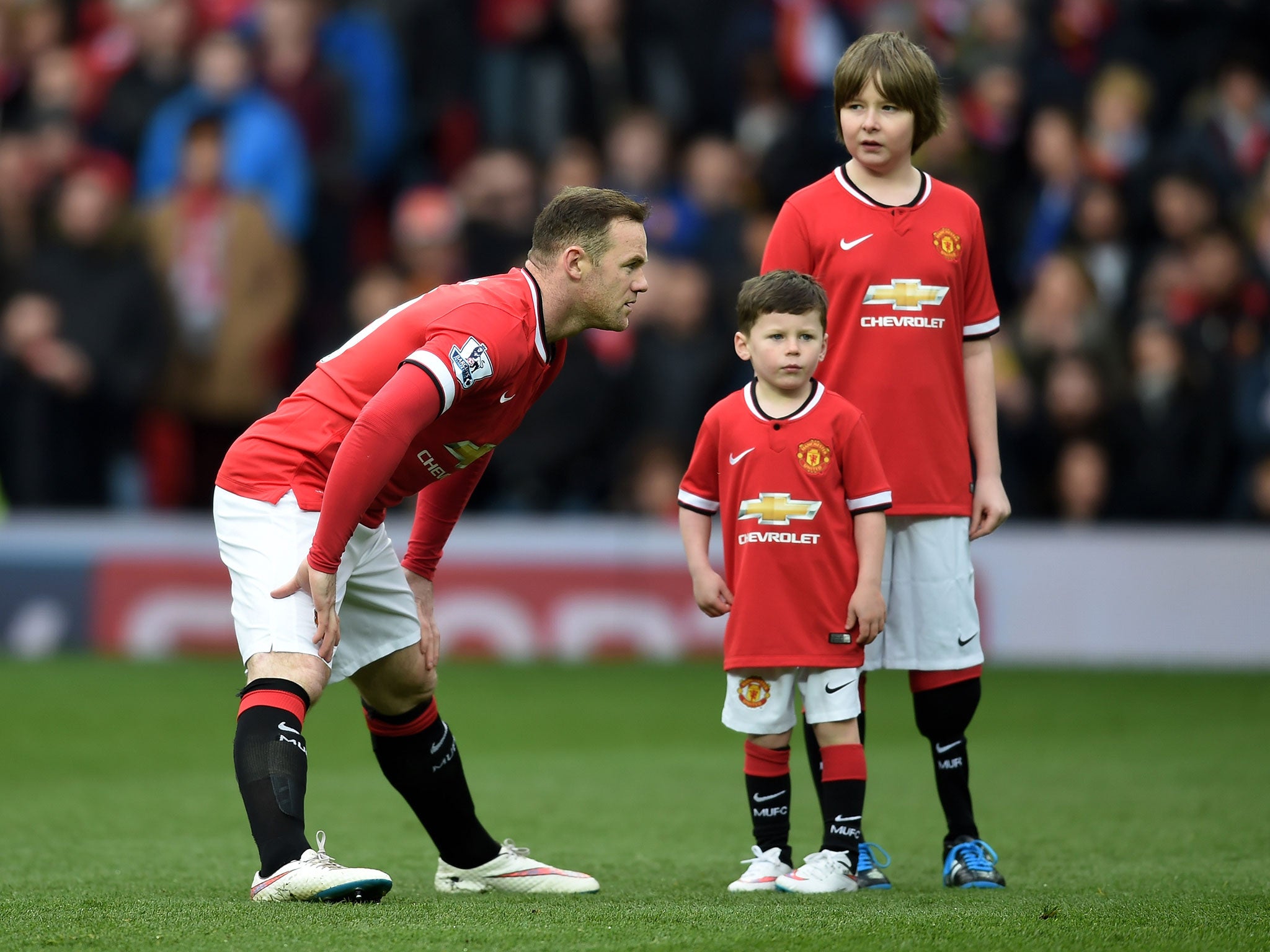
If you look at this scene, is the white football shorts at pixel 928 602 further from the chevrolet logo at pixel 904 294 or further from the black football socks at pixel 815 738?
the chevrolet logo at pixel 904 294

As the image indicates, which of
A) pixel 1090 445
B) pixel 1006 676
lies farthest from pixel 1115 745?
pixel 1090 445

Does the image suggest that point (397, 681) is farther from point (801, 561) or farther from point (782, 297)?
point (782, 297)

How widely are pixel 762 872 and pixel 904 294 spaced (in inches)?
62.2

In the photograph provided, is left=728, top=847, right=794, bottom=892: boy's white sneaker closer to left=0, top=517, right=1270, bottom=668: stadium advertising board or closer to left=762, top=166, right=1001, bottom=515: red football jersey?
left=762, top=166, right=1001, bottom=515: red football jersey

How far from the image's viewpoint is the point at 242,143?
449 inches

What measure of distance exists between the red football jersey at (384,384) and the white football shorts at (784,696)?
940 mm

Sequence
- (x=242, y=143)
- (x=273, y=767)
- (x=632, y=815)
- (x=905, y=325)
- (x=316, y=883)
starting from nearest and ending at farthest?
(x=316, y=883), (x=273, y=767), (x=905, y=325), (x=632, y=815), (x=242, y=143)

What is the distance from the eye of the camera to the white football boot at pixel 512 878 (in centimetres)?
459

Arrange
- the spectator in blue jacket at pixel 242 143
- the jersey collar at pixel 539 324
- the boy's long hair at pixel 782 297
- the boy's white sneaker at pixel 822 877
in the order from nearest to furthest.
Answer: the jersey collar at pixel 539 324
the boy's white sneaker at pixel 822 877
the boy's long hair at pixel 782 297
the spectator in blue jacket at pixel 242 143

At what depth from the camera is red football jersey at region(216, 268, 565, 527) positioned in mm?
4211

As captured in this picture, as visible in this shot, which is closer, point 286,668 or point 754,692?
point 286,668

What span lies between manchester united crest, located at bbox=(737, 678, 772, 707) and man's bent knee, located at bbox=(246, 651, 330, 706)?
115 centimetres

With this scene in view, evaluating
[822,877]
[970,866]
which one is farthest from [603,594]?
[822,877]

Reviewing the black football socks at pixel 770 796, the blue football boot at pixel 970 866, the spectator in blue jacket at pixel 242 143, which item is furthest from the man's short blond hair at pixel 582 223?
the spectator in blue jacket at pixel 242 143
